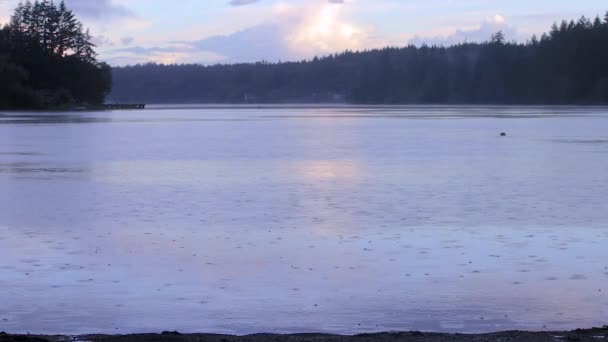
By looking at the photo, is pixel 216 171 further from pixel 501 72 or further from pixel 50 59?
pixel 501 72

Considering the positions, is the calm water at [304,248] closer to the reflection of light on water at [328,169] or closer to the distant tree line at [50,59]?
the reflection of light on water at [328,169]

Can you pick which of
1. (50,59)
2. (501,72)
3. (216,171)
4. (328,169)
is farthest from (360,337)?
(501,72)

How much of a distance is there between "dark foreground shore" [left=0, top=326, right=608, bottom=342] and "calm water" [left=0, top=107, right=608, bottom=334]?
0.96 ft

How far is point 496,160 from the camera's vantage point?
77.3 ft

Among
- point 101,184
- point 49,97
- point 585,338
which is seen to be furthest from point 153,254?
point 49,97

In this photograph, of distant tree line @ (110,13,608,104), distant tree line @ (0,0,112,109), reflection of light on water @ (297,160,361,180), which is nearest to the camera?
reflection of light on water @ (297,160,361,180)

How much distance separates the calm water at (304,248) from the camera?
25.2 feet

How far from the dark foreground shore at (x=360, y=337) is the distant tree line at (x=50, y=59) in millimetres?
86214

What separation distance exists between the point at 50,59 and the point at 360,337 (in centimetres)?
9777

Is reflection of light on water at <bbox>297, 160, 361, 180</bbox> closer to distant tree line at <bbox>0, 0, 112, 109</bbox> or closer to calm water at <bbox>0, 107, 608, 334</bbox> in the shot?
calm water at <bbox>0, 107, 608, 334</bbox>

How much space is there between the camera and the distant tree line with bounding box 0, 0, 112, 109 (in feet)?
308

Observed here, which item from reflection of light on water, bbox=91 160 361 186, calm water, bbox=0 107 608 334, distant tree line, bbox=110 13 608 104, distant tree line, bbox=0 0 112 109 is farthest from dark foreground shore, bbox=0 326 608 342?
distant tree line, bbox=110 13 608 104

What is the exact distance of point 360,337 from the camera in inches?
269

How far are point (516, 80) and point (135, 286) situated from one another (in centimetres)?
13151
